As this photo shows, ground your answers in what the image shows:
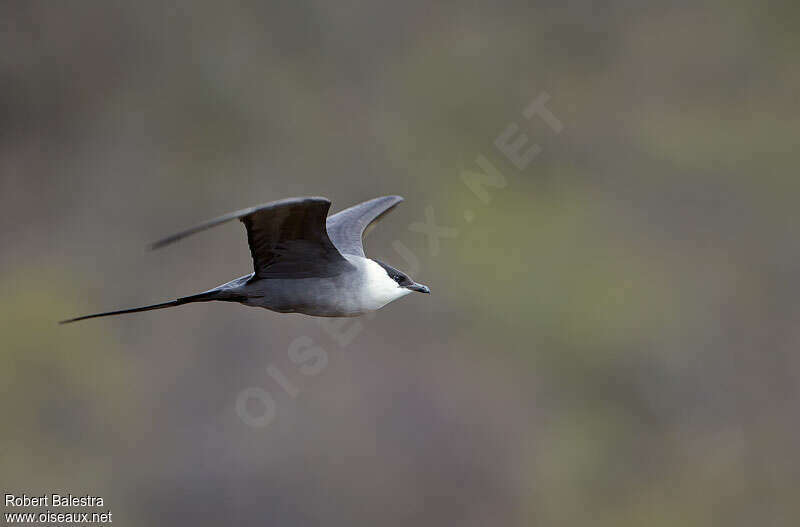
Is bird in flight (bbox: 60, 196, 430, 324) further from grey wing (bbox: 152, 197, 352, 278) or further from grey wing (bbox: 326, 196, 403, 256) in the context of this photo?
grey wing (bbox: 326, 196, 403, 256)

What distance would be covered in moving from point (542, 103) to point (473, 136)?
151cm

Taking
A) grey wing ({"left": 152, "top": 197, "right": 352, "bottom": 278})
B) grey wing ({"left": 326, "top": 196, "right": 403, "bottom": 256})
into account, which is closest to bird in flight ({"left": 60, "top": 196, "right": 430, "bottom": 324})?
grey wing ({"left": 152, "top": 197, "right": 352, "bottom": 278})

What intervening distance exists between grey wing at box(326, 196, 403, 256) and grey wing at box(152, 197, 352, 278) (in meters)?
0.79

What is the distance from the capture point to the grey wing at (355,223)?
658 cm

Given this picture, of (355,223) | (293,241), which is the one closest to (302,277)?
(293,241)

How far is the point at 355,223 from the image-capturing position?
690cm

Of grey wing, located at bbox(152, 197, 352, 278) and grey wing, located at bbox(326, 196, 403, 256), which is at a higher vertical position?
grey wing, located at bbox(152, 197, 352, 278)

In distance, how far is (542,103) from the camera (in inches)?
700

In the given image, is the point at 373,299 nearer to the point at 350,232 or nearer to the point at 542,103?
the point at 350,232

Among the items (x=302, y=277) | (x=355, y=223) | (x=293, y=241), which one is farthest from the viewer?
(x=355, y=223)

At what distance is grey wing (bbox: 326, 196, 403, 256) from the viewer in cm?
658

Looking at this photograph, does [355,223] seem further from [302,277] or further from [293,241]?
[293,241]

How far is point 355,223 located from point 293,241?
1.50 m

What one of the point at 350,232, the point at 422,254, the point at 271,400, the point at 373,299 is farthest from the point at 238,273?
the point at 373,299
